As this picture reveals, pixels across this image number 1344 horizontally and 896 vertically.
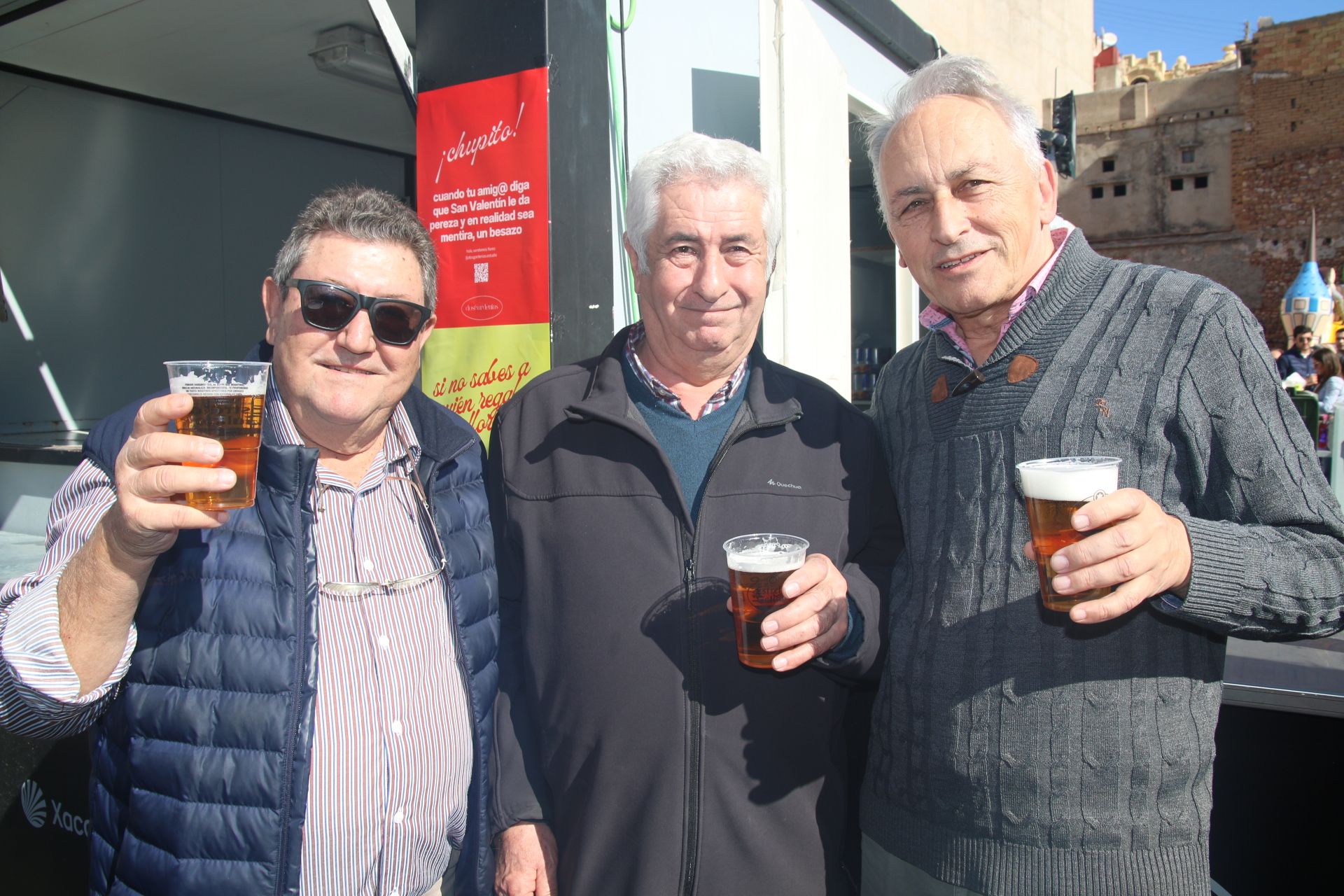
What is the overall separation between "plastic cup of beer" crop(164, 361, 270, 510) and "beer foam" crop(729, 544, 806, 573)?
0.81 meters

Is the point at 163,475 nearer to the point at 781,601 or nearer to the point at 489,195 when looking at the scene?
the point at 781,601

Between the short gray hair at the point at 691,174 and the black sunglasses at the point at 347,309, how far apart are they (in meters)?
0.56

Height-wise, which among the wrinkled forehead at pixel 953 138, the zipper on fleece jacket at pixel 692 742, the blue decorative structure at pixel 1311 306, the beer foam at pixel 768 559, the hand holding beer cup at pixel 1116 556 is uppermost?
the blue decorative structure at pixel 1311 306

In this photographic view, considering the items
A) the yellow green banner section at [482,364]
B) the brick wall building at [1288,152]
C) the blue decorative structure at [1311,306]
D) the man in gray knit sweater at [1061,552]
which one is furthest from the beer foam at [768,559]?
the brick wall building at [1288,152]

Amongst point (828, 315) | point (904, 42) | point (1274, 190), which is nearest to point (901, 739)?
point (828, 315)

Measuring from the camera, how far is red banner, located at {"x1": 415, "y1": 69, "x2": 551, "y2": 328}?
2.89m

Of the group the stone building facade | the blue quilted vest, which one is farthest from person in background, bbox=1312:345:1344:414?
the stone building facade

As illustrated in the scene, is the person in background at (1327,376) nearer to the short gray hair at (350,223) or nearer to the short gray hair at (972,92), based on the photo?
the short gray hair at (972,92)

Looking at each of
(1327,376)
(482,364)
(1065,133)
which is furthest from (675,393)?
(1327,376)

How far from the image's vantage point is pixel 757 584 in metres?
1.41

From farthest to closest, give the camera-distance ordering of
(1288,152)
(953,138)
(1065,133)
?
(1288,152) → (1065,133) → (953,138)

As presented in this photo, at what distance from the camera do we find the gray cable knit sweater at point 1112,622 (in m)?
1.29

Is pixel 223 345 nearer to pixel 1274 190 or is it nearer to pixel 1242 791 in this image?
pixel 1242 791

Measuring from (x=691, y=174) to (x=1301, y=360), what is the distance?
1144 cm
